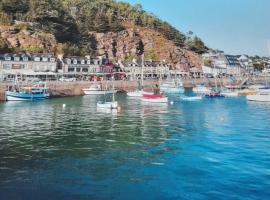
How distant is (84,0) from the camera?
7121 inches

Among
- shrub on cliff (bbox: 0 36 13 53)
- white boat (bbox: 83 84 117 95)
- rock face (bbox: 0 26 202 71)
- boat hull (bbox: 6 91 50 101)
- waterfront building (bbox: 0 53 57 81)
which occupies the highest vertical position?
rock face (bbox: 0 26 202 71)

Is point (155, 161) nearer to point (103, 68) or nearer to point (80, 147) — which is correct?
point (80, 147)

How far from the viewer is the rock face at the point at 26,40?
112750 mm

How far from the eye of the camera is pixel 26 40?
115375mm

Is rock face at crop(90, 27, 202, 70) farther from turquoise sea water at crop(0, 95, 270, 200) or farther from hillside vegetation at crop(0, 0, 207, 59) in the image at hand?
turquoise sea water at crop(0, 95, 270, 200)

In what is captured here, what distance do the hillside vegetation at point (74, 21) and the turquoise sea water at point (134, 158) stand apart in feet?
242

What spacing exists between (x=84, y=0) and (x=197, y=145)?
15699 centimetres

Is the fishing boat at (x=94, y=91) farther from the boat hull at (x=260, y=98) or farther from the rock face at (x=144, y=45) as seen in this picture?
the rock face at (x=144, y=45)

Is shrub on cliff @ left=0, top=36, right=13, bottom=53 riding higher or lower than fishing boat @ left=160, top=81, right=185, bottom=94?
higher

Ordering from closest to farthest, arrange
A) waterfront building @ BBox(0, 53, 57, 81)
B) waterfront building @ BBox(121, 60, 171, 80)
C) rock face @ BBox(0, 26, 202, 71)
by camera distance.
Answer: waterfront building @ BBox(0, 53, 57, 81) → rock face @ BBox(0, 26, 202, 71) → waterfront building @ BBox(121, 60, 171, 80)

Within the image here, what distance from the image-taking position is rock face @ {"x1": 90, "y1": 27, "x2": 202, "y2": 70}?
14793cm

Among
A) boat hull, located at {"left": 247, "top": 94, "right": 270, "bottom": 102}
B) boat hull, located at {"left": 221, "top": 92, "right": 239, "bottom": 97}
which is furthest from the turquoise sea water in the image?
boat hull, located at {"left": 221, "top": 92, "right": 239, "bottom": 97}

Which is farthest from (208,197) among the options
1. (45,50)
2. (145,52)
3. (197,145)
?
(145,52)

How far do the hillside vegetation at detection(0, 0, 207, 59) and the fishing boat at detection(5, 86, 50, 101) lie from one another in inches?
1100
